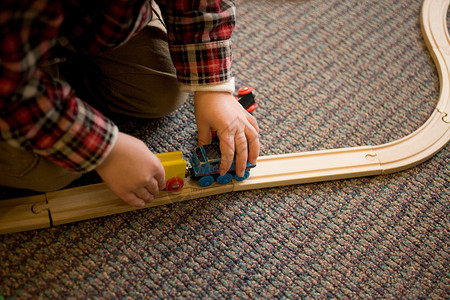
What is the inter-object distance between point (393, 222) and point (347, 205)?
0.11 metres

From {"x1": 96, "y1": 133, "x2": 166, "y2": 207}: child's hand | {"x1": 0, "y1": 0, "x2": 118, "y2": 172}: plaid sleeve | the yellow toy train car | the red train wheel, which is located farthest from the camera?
the red train wheel

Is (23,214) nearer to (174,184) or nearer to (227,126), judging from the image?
(174,184)

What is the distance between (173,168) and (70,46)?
0.92ft

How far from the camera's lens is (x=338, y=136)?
99cm

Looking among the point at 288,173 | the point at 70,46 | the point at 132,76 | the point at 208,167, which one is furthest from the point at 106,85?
the point at 288,173

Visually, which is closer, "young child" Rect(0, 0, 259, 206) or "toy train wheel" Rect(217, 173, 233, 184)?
"young child" Rect(0, 0, 259, 206)

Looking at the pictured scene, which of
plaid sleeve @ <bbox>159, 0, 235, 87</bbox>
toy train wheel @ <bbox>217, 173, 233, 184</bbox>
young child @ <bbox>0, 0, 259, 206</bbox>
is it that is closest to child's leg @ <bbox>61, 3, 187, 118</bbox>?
young child @ <bbox>0, 0, 259, 206</bbox>

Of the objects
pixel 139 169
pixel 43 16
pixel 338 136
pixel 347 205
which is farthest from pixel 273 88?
pixel 43 16

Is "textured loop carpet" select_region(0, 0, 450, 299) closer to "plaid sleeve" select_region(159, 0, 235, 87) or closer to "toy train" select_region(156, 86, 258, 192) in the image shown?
"toy train" select_region(156, 86, 258, 192)

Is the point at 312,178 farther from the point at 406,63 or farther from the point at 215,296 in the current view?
the point at 406,63

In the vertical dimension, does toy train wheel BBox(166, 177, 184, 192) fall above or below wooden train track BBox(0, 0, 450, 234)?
above

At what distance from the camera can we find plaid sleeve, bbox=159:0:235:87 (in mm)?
699

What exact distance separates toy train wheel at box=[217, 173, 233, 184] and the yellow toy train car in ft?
0.25

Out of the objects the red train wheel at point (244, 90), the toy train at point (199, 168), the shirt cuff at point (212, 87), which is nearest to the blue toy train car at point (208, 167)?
the toy train at point (199, 168)
